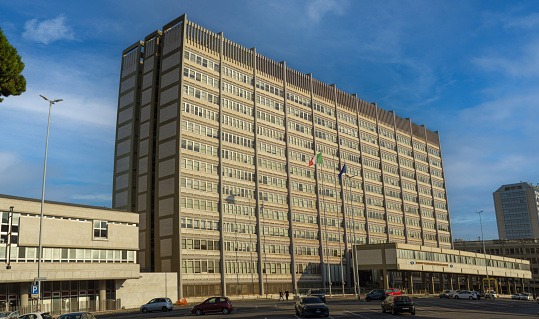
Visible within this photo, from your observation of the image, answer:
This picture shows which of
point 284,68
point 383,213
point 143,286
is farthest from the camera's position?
point 383,213

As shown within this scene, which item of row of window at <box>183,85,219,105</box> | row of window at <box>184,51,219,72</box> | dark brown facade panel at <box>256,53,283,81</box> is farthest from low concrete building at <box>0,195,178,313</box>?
dark brown facade panel at <box>256,53,283,81</box>

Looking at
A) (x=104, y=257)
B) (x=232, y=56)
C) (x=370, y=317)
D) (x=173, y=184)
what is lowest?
(x=370, y=317)

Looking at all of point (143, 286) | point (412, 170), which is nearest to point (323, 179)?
point (412, 170)

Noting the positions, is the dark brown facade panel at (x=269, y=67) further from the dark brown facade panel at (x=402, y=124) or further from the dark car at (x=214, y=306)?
the dark car at (x=214, y=306)

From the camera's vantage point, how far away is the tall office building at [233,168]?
82000 millimetres

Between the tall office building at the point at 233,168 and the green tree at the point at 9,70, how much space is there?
46.5 metres

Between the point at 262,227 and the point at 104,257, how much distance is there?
3849 centimetres

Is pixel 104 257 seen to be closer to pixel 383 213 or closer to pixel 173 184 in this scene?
pixel 173 184

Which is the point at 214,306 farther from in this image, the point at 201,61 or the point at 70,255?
the point at 201,61

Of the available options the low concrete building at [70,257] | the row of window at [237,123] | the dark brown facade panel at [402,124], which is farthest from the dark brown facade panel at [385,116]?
the low concrete building at [70,257]

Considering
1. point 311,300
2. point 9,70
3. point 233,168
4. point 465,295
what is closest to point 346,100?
point 233,168

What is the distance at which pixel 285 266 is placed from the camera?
94688 millimetres

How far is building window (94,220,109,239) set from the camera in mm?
57938

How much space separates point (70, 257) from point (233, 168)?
38859mm
